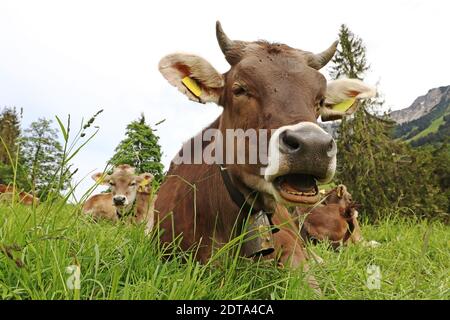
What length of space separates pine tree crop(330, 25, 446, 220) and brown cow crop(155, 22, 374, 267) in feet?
88.6

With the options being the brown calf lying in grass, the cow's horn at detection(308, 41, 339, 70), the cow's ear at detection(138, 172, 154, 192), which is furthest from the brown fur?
the cow's ear at detection(138, 172, 154, 192)

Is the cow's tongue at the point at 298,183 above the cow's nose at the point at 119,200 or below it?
above

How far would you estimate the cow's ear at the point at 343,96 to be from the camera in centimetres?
412

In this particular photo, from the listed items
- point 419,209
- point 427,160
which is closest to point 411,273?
point 419,209

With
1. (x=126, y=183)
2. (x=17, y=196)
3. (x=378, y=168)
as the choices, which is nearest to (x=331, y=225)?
(x=126, y=183)

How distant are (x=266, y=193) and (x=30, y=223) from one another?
170cm

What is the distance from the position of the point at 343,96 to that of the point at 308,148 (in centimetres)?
172

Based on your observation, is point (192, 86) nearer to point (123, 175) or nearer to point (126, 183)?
point (126, 183)

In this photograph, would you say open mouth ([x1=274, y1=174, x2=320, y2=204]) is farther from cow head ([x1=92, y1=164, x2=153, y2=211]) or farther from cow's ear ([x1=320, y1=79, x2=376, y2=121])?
cow head ([x1=92, y1=164, x2=153, y2=211])

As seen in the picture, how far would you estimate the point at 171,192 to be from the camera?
4.27 m

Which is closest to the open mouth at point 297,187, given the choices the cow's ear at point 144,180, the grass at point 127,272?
the grass at point 127,272

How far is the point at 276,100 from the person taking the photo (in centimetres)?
311

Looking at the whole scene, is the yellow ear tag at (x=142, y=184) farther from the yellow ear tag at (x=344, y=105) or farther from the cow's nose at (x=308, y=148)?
the cow's nose at (x=308, y=148)
